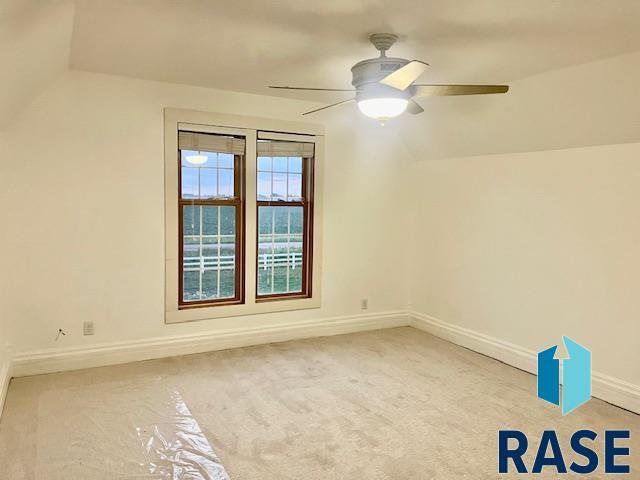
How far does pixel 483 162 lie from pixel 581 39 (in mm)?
1936

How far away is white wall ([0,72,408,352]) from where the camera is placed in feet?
12.5

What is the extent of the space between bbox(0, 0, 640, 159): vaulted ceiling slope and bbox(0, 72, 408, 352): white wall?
27cm

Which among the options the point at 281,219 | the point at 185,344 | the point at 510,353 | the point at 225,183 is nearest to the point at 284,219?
the point at 281,219

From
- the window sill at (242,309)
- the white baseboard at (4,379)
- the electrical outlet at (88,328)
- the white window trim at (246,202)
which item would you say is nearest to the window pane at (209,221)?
the white window trim at (246,202)

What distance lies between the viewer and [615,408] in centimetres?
355

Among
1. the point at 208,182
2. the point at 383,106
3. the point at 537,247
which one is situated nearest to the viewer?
the point at 383,106

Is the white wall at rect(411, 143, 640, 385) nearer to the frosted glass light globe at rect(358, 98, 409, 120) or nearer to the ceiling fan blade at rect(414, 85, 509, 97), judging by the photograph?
the ceiling fan blade at rect(414, 85, 509, 97)

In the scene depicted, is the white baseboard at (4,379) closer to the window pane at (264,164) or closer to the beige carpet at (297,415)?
the beige carpet at (297,415)

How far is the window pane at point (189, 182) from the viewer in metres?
4.51

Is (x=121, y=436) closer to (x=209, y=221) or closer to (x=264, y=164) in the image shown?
(x=209, y=221)

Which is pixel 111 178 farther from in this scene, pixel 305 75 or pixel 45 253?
pixel 305 75

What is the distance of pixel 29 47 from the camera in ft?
8.36

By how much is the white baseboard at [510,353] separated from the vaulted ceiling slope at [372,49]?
1804 mm

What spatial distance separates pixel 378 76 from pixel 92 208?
260 cm
